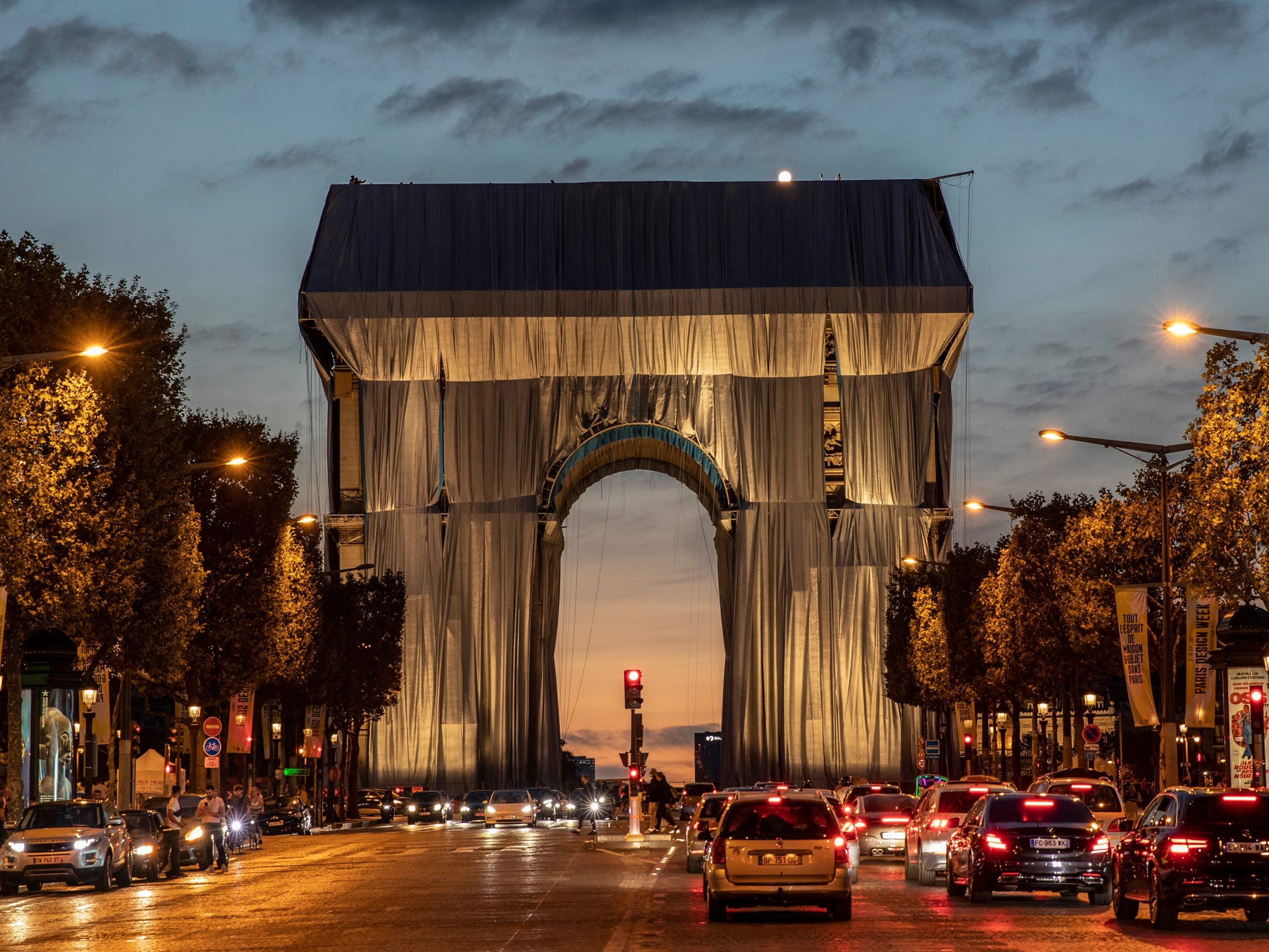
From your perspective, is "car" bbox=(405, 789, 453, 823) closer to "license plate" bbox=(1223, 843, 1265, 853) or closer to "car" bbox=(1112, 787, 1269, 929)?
"car" bbox=(1112, 787, 1269, 929)

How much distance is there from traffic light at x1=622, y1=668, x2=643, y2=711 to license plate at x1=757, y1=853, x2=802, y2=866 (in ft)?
77.1

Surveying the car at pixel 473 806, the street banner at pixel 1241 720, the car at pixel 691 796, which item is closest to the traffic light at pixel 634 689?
the car at pixel 691 796

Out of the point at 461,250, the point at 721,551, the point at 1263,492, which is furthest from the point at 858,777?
the point at 1263,492

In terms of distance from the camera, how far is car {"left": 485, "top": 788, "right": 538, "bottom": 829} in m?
67.9

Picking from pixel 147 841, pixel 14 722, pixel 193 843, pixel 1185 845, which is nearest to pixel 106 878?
pixel 147 841

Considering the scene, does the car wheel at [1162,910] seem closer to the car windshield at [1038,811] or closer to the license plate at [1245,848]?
the license plate at [1245,848]

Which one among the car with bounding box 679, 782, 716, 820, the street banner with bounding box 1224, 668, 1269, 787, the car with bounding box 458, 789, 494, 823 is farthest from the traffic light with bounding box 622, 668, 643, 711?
the car with bounding box 458, 789, 494, 823

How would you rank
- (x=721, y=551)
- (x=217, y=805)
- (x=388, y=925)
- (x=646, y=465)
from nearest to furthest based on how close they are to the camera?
(x=388, y=925), (x=217, y=805), (x=721, y=551), (x=646, y=465)

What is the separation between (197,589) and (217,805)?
6.08 metres

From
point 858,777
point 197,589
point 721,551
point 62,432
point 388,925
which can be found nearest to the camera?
point 388,925

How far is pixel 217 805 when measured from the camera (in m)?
40.5

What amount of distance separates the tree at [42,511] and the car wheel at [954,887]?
729 inches

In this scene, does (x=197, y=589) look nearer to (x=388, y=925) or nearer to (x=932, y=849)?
(x=932, y=849)

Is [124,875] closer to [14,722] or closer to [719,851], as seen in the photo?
[14,722]
